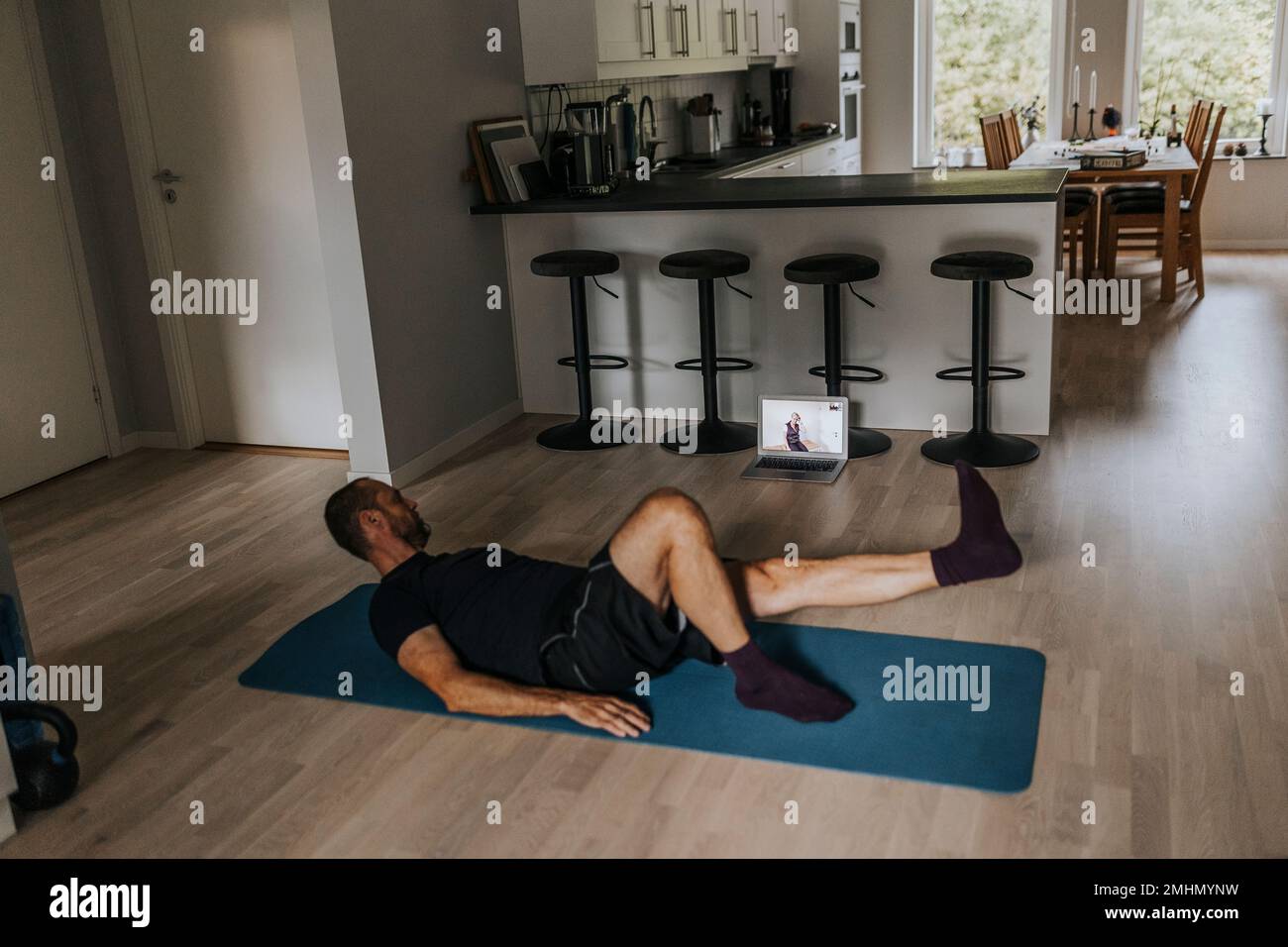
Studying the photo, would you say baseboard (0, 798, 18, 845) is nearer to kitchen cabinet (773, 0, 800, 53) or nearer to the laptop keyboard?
the laptop keyboard

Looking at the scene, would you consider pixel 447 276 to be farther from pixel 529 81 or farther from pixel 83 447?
pixel 83 447

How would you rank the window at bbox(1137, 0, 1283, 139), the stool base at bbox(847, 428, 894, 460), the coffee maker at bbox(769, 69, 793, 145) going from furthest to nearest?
the window at bbox(1137, 0, 1283, 139)
the coffee maker at bbox(769, 69, 793, 145)
the stool base at bbox(847, 428, 894, 460)

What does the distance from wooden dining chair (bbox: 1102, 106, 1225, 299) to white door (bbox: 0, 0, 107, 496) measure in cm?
543

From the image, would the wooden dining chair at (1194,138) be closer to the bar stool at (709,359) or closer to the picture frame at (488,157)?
the bar stool at (709,359)

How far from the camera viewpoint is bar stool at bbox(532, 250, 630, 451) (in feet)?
15.3

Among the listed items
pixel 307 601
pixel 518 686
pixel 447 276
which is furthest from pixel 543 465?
pixel 518 686

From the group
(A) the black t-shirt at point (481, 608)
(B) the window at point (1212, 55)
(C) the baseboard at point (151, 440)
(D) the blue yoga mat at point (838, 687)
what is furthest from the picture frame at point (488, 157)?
(B) the window at point (1212, 55)

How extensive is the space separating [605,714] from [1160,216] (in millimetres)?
5545

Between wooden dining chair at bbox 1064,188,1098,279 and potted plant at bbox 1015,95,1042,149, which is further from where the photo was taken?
potted plant at bbox 1015,95,1042,149

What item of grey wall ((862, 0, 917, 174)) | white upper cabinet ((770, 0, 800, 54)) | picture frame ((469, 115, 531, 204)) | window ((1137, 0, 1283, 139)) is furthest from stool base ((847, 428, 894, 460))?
window ((1137, 0, 1283, 139))

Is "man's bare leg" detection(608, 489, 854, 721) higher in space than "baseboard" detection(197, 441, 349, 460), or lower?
higher

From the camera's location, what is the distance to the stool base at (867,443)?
4.54 m

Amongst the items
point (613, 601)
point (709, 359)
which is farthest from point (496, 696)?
point (709, 359)

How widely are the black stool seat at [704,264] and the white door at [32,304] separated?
2347 millimetres
